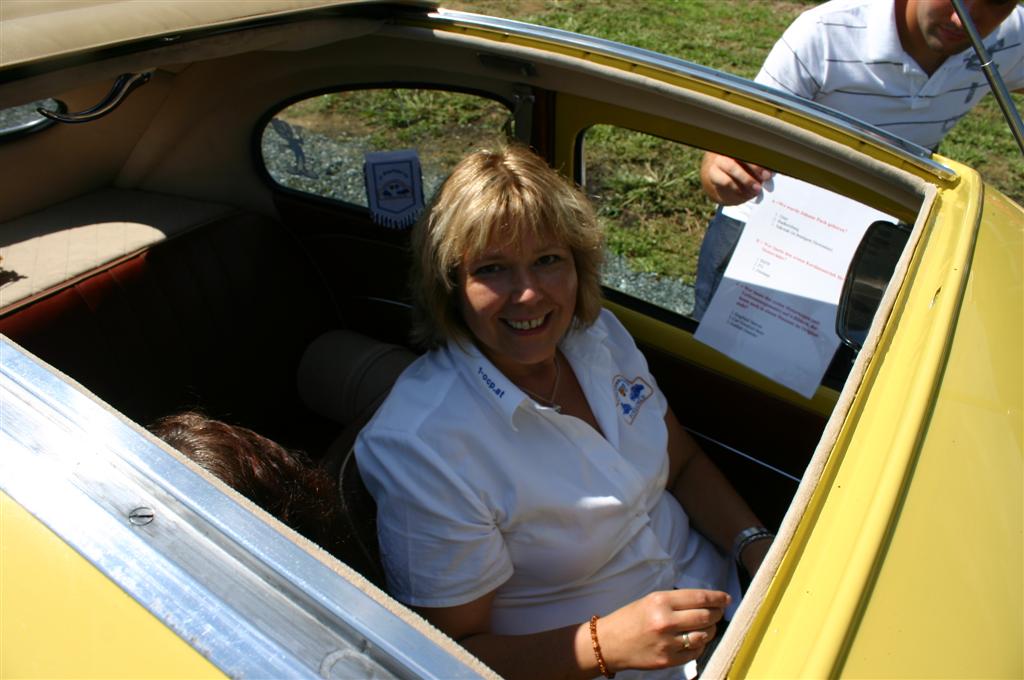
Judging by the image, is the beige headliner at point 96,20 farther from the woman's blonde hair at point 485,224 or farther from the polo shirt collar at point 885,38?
the polo shirt collar at point 885,38

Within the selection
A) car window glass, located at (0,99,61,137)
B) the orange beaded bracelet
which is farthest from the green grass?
the orange beaded bracelet

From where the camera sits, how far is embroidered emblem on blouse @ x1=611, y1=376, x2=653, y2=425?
6.21 feet

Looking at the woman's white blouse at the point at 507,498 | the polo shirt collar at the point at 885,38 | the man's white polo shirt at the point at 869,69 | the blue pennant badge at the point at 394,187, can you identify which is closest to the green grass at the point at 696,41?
the man's white polo shirt at the point at 869,69

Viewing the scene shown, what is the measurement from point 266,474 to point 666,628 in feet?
2.45

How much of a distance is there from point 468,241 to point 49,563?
998mm

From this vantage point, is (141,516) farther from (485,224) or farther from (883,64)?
(883,64)

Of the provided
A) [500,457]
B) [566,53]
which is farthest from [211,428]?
[566,53]

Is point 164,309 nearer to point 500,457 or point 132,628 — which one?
point 500,457

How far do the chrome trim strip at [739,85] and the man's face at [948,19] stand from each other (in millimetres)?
660

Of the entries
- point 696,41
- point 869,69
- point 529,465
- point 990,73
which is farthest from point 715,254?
point 696,41

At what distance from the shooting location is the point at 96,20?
4.95ft

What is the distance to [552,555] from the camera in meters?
1.62

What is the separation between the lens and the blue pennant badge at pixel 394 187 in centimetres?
240

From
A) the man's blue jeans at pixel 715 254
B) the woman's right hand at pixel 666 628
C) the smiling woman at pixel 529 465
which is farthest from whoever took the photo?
the man's blue jeans at pixel 715 254
